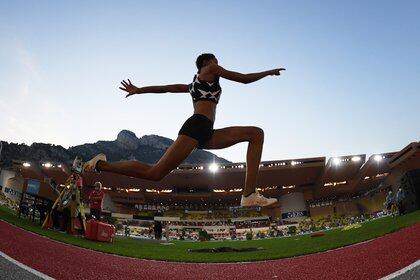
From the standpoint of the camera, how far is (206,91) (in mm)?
3260

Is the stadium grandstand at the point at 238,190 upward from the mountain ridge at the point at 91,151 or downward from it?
downward

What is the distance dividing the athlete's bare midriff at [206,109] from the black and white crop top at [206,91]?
0.15 ft

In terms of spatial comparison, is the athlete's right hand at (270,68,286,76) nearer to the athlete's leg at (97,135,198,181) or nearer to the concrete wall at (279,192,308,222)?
the athlete's leg at (97,135,198,181)

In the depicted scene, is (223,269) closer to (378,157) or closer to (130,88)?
(130,88)

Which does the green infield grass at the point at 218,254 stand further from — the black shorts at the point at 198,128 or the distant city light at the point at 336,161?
the distant city light at the point at 336,161

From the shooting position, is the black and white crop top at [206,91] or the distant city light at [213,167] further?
the distant city light at [213,167]

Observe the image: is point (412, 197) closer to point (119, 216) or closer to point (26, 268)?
point (26, 268)

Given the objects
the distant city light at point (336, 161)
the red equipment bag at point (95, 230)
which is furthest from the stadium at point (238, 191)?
the red equipment bag at point (95, 230)

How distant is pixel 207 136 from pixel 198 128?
14cm

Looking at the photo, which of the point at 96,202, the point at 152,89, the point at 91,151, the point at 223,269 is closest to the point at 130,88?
the point at 152,89

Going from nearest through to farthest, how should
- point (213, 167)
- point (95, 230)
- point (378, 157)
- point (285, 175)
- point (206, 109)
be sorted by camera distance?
1. point (206, 109)
2. point (95, 230)
3. point (378, 157)
4. point (285, 175)
5. point (213, 167)

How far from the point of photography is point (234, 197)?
55.8 m

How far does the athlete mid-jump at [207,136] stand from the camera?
310 cm

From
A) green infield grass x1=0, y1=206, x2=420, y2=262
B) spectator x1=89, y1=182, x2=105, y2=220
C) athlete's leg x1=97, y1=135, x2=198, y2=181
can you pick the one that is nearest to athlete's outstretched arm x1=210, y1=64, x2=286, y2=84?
athlete's leg x1=97, y1=135, x2=198, y2=181
